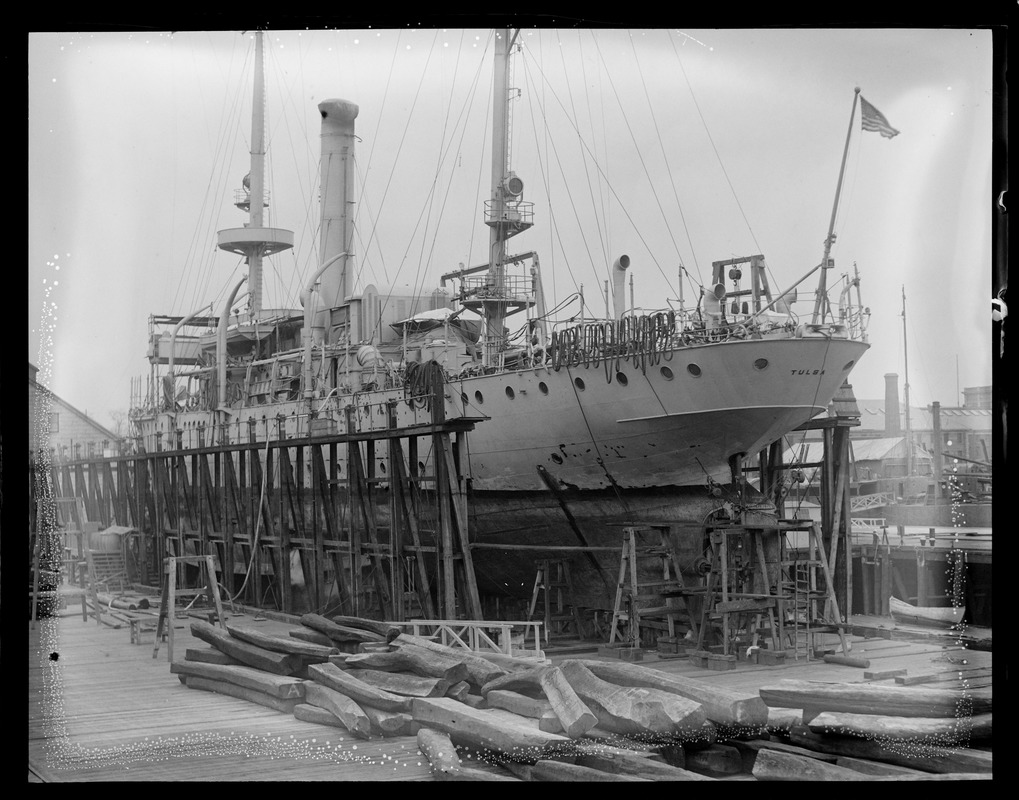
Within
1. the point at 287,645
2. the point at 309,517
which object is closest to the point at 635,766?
the point at 287,645

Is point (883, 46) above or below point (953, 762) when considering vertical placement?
above

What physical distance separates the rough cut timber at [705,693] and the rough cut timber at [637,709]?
4.3 inches

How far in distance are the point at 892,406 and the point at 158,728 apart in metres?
7.43

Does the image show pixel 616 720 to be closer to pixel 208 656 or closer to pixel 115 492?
pixel 208 656

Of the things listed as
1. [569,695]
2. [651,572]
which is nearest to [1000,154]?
[569,695]

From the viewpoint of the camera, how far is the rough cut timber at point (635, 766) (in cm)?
744

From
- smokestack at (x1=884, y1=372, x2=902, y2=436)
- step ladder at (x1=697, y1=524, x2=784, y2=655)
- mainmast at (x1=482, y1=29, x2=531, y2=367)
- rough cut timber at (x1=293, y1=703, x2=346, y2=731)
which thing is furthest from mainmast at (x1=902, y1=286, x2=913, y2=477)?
rough cut timber at (x1=293, y1=703, x2=346, y2=731)

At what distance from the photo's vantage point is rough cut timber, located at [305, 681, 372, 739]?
7.93m

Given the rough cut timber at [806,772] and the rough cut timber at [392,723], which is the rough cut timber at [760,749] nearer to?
the rough cut timber at [806,772]

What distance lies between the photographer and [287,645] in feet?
29.9

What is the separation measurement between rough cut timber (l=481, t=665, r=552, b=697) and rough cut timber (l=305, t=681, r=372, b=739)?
3.58 ft

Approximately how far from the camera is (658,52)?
8.37 m
